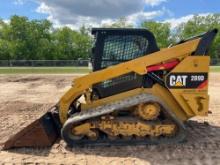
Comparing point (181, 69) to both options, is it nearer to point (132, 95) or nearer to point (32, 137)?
point (132, 95)

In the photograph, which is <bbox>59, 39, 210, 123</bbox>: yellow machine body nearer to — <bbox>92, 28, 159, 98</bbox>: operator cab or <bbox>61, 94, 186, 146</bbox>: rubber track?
<bbox>92, 28, 159, 98</bbox>: operator cab

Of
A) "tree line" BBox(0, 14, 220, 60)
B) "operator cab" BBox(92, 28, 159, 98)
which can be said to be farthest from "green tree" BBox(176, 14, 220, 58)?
"operator cab" BBox(92, 28, 159, 98)

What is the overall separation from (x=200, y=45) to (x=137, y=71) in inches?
54.3

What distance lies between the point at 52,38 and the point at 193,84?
6580cm

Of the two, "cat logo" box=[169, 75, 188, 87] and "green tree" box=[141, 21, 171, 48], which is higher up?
"green tree" box=[141, 21, 171, 48]

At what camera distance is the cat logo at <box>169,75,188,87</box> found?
6762 mm

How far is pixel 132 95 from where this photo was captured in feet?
23.0

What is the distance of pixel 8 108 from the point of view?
37.3 feet

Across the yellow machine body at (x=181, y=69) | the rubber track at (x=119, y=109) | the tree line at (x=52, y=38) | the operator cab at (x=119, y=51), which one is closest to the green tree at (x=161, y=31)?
the tree line at (x=52, y=38)

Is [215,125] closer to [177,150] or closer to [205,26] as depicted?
[177,150]

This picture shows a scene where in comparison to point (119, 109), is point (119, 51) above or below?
above

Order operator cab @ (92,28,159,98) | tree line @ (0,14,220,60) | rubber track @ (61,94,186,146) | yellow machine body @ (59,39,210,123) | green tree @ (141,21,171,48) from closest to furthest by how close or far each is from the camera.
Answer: rubber track @ (61,94,186,146), yellow machine body @ (59,39,210,123), operator cab @ (92,28,159,98), tree line @ (0,14,220,60), green tree @ (141,21,171,48)

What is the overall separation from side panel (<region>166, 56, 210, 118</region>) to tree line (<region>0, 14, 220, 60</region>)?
54.3 m

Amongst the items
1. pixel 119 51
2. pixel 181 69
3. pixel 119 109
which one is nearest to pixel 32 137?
pixel 119 109
